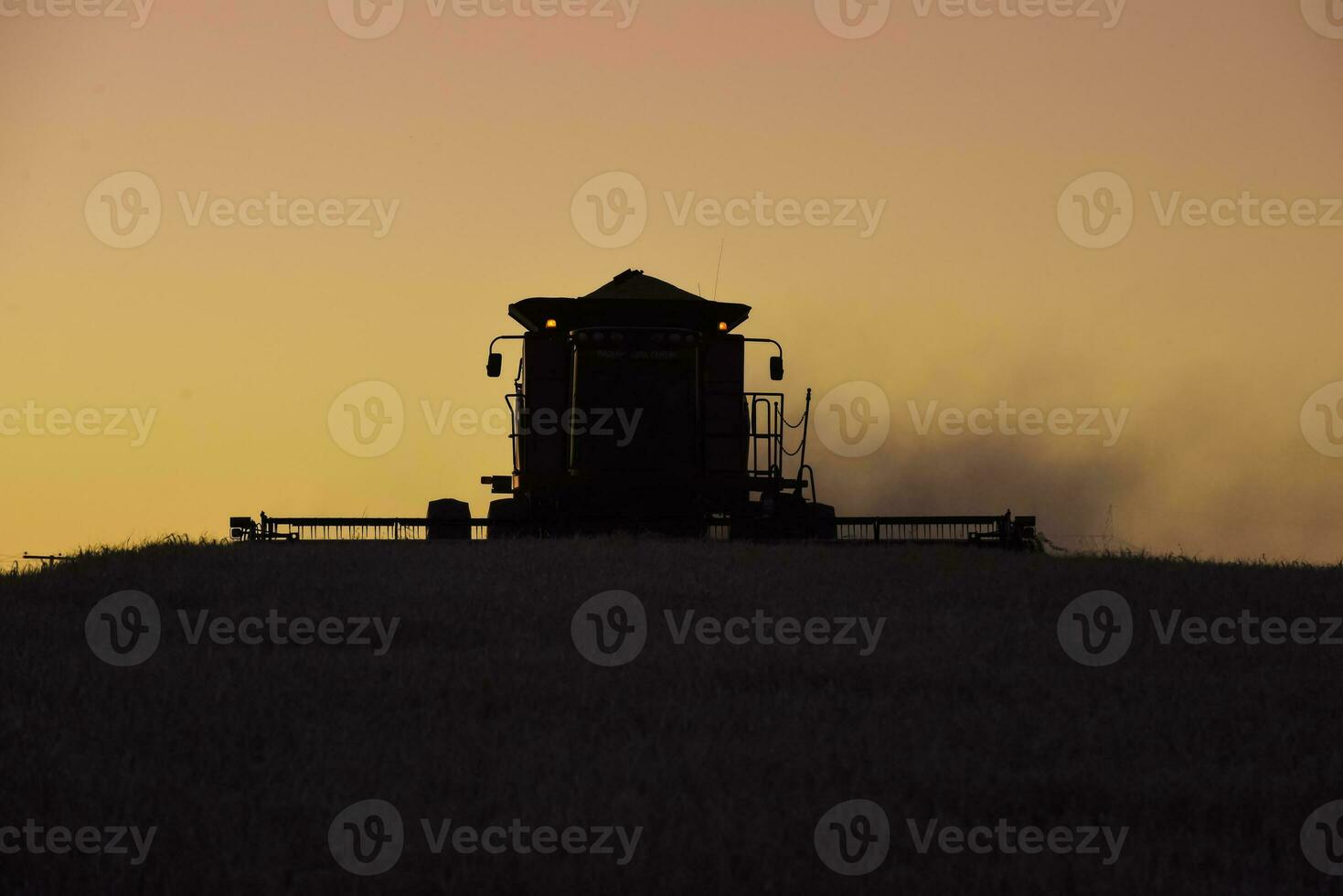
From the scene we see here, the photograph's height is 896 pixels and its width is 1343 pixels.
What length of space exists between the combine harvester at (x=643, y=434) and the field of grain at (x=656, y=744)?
7.76 m

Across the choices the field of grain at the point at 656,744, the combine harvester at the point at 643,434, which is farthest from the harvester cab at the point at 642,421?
the field of grain at the point at 656,744

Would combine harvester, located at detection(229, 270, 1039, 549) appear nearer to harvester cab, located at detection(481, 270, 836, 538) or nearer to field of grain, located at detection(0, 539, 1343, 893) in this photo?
harvester cab, located at detection(481, 270, 836, 538)

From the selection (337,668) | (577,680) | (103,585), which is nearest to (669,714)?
(577,680)

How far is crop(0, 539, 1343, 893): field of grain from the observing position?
6.47 m

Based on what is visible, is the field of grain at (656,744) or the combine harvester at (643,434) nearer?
the field of grain at (656,744)

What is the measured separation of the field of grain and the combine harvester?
306 inches

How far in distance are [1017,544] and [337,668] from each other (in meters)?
13.1

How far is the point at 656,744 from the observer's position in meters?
8.43

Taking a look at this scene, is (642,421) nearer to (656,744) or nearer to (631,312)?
(631,312)

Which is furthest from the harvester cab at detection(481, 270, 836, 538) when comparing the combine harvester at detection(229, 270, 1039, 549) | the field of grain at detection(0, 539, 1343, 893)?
the field of grain at detection(0, 539, 1343, 893)

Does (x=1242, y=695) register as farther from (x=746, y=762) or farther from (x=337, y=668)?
(x=337, y=668)

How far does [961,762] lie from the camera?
8172mm

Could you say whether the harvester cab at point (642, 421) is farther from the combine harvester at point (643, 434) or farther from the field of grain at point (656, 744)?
the field of grain at point (656, 744)

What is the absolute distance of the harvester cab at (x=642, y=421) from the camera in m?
22.2
